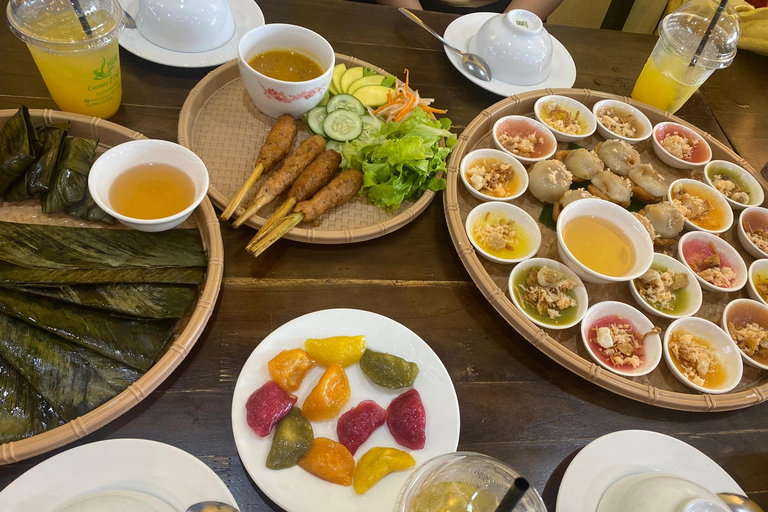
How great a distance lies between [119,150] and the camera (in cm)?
171

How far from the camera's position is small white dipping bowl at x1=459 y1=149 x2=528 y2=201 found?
2.11 meters

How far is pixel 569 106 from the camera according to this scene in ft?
8.33

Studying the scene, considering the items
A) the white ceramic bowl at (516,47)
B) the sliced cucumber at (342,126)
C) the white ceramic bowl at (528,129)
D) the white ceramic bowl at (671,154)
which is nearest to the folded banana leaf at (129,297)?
the sliced cucumber at (342,126)

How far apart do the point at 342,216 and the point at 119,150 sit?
33.5 inches

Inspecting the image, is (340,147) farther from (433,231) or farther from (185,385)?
(185,385)

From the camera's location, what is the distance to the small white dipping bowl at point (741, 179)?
2.33 metres

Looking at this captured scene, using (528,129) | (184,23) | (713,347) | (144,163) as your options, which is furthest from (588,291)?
(184,23)

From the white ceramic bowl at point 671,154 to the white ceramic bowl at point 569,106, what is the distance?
1.11 feet

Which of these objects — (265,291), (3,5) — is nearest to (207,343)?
(265,291)

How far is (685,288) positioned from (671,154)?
0.81 meters

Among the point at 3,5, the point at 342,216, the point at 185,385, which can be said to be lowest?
the point at 185,385

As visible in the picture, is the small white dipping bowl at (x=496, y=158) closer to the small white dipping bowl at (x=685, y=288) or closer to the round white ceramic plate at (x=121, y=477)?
the small white dipping bowl at (x=685, y=288)

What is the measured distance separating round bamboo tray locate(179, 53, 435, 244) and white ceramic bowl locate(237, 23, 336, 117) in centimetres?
14

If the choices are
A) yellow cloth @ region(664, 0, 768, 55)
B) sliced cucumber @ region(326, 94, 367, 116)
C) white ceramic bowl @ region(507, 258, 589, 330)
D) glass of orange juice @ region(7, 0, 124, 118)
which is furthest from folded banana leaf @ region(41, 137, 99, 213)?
yellow cloth @ region(664, 0, 768, 55)
